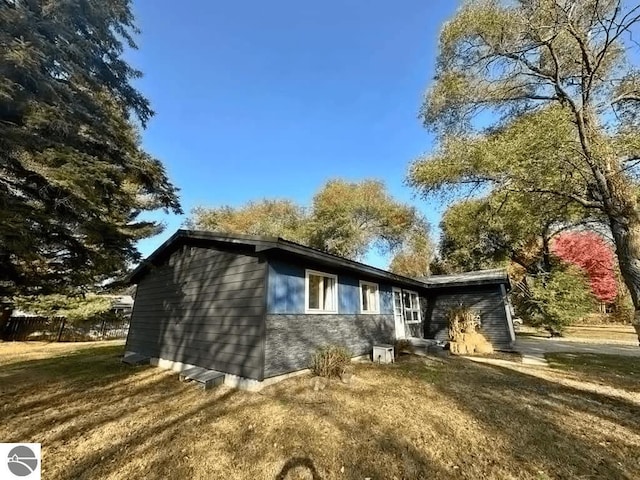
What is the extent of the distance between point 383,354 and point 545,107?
8.15m

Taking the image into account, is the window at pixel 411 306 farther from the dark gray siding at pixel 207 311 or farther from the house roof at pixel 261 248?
the dark gray siding at pixel 207 311

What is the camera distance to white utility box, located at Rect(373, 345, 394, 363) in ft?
27.5

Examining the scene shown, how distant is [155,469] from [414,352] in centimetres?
865

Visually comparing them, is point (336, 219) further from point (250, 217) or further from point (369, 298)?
point (369, 298)

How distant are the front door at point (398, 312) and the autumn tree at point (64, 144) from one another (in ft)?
27.3

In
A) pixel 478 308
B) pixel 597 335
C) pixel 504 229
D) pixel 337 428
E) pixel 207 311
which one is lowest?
pixel 337 428

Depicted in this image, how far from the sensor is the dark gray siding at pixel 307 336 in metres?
5.93

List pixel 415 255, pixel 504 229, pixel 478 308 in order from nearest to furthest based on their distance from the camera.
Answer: pixel 478 308 → pixel 504 229 → pixel 415 255

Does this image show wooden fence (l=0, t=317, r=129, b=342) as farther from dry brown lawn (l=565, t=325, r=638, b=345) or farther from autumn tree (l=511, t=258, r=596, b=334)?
dry brown lawn (l=565, t=325, r=638, b=345)

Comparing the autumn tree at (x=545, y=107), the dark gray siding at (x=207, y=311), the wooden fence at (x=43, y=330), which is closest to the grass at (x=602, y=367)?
the autumn tree at (x=545, y=107)

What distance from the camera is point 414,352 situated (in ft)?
33.0

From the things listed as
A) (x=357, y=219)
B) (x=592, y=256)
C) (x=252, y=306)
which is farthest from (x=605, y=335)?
(x=252, y=306)

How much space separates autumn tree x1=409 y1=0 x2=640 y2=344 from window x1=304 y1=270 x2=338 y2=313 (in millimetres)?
4775

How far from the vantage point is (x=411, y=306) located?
12453 millimetres
